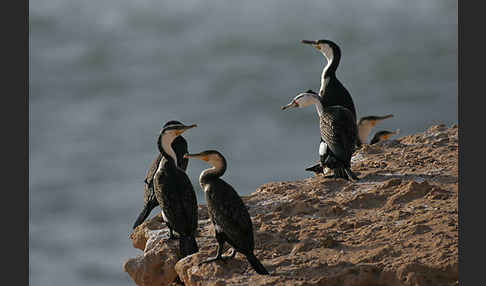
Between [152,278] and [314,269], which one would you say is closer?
[314,269]

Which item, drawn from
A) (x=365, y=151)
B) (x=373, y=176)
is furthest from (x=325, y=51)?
(x=373, y=176)

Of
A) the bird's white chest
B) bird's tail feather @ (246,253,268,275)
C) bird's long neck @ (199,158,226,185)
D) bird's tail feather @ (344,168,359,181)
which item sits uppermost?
the bird's white chest

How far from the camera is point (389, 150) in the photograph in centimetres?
1367

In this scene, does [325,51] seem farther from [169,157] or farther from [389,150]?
[169,157]

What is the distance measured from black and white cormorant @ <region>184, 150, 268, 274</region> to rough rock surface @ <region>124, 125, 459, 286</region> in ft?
0.84

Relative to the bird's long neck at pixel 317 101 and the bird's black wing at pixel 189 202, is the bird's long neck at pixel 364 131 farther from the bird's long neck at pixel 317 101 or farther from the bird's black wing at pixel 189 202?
the bird's black wing at pixel 189 202

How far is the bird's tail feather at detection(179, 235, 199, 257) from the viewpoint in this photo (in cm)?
1019

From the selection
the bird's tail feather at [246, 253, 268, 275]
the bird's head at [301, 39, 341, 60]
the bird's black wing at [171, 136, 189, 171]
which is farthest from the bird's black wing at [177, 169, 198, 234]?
the bird's head at [301, 39, 341, 60]

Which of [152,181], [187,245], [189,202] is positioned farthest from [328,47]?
[187,245]

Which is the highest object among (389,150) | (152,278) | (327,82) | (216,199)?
(327,82)

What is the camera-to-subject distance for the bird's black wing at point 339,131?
40.1ft

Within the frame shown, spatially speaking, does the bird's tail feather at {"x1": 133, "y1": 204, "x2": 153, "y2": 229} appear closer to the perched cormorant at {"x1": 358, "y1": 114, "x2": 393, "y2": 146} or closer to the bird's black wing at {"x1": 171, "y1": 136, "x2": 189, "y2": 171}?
the bird's black wing at {"x1": 171, "y1": 136, "x2": 189, "y2": 171}

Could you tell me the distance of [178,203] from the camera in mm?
10312

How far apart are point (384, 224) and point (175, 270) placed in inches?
92.0
